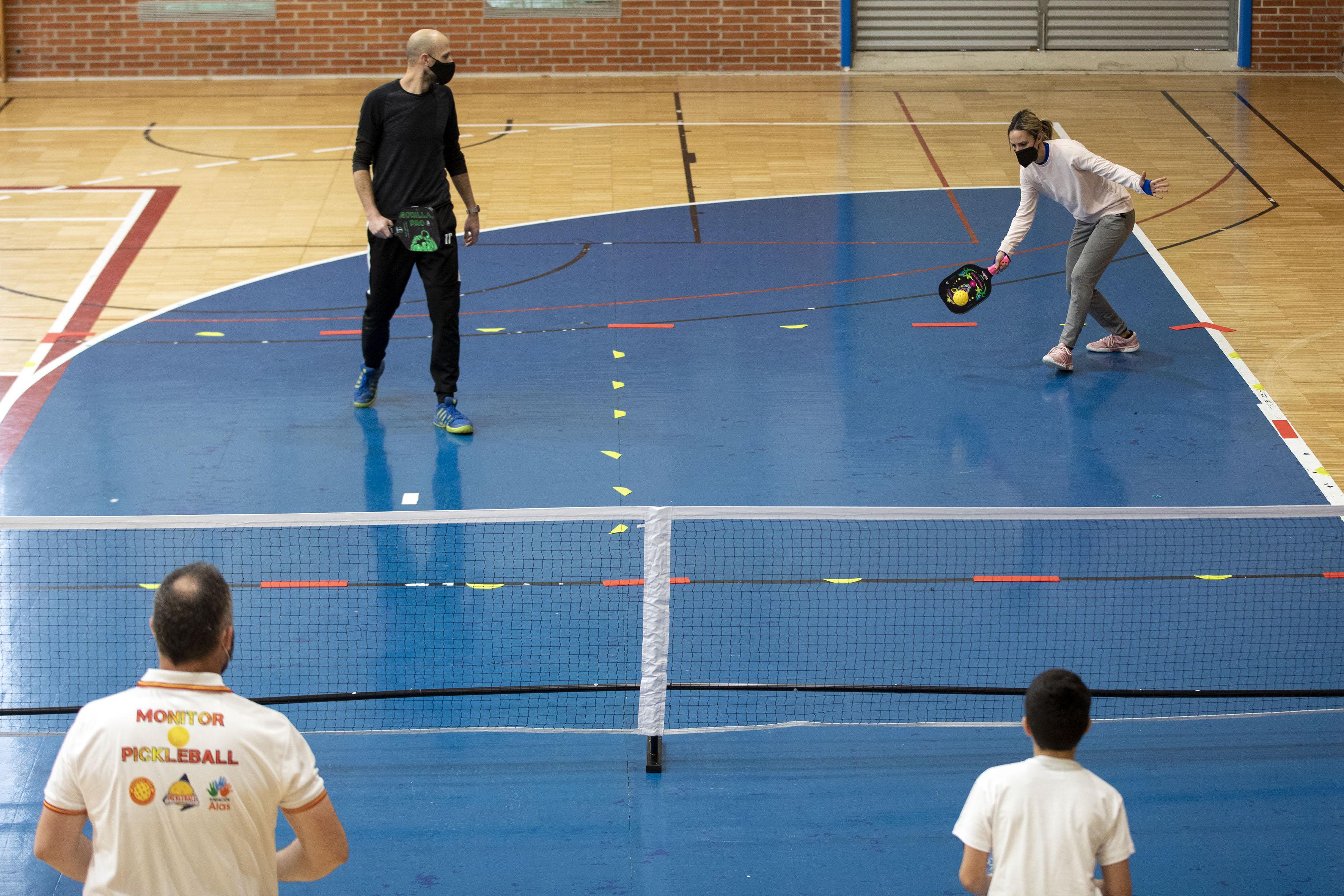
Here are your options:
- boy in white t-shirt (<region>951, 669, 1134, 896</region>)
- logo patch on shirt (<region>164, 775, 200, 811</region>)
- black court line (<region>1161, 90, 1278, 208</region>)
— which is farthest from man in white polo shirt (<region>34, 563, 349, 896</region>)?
black court line (<region>1161, 90, 1278, 208</region>)

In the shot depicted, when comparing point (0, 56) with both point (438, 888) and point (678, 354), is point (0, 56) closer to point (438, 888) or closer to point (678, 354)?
point (678, 354)

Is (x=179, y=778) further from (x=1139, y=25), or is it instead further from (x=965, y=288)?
(x=1139, y=25)

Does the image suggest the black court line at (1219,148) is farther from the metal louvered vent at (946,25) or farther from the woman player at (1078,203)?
the woman player at (1078,203)

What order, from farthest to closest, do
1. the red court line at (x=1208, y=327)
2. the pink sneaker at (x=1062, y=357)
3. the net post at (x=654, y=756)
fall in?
the red court line at (x=1208, y=327) → the pink sneaker at (x=1062, y=357) → the net post at (x=654, y=756)

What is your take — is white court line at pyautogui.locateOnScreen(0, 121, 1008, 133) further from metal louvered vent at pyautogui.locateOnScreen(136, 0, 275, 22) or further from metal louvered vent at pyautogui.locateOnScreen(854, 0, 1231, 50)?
metal louvered vent at pyautogui.locateOnScreen(854, 0, 1231, 50)

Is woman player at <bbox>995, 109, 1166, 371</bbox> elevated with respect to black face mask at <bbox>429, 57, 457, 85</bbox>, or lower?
lower

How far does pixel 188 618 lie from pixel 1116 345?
8314 mm

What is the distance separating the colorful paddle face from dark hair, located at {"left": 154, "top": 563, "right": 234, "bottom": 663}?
24.3 feet

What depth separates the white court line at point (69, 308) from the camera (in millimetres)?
9469

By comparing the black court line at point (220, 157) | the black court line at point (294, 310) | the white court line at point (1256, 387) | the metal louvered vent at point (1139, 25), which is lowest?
the white court line at point (1256, 387)

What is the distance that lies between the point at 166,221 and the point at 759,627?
9.25 meters

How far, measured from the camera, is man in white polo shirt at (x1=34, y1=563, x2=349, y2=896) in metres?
3.07

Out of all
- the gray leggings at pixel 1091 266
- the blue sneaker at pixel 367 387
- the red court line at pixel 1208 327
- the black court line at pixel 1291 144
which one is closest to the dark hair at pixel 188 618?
the blue sneaker at pixel 367 387

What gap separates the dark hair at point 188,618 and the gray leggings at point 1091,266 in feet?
24.7
